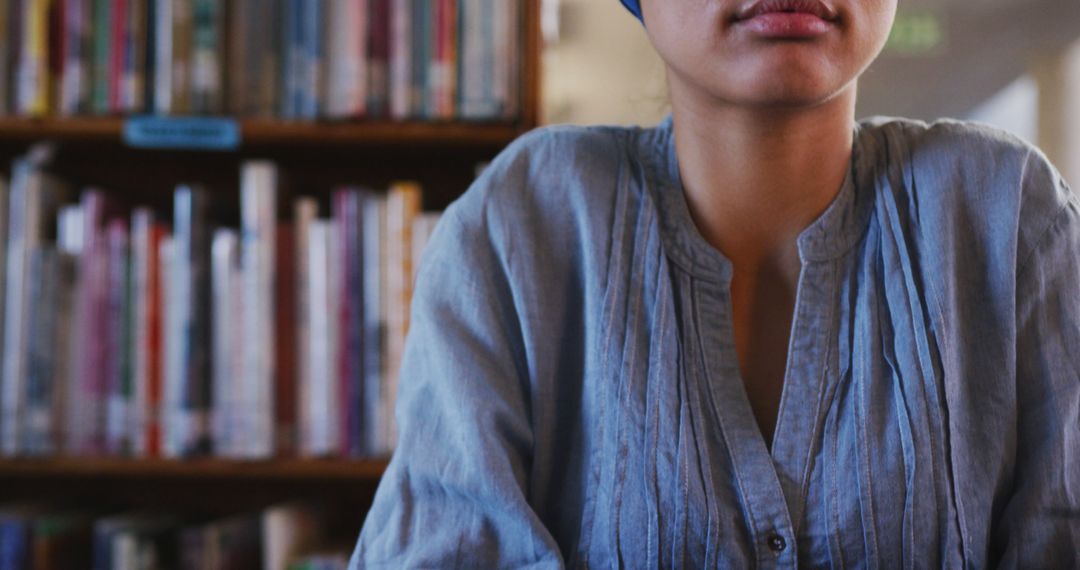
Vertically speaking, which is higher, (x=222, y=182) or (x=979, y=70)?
(x=979, y=70)

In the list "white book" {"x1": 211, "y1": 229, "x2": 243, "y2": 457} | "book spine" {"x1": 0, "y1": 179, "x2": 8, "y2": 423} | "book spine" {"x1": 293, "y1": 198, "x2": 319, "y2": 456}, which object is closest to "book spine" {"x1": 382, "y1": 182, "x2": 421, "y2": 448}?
"book spine" {"x1": 293, "y1": 198, "x2": 319, "y2": 456}

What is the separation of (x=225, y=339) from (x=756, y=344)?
823 mm

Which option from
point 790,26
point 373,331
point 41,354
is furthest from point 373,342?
point 790,26

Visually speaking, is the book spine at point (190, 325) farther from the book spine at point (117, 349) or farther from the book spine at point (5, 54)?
the book spine at point (5, 54)

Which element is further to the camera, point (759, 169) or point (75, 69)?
point (75, 69)

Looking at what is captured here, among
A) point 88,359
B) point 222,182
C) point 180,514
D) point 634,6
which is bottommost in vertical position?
point 180,514

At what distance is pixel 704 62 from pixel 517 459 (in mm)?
344

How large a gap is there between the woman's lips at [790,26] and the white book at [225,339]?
2.88 feet

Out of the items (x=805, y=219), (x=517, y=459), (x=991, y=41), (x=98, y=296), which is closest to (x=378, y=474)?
(x=98, y=296)

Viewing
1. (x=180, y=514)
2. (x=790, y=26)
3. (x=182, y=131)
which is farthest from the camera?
(x=180, y=514)

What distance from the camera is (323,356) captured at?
1.28 meters

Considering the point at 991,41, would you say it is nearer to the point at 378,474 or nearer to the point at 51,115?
the point at 378,474

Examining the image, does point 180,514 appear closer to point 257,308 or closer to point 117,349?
point 117,349

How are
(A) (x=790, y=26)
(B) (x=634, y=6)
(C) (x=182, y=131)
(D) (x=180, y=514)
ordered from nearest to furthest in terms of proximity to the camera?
(A) (x=790, y=26) → (B) (x=634, y=6) → (C) (x=182, y=131) → (D) (x=180, y=514)
